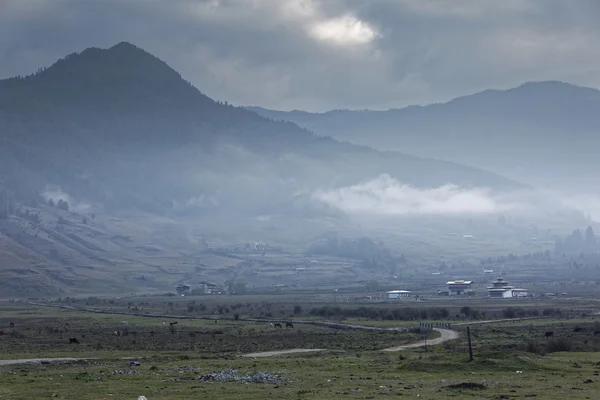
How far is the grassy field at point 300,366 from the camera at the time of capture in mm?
48750

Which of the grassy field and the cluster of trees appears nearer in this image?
the grassy field

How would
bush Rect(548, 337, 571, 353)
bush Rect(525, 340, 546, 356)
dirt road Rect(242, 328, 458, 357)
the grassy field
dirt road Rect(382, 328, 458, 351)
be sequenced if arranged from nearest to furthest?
the grassy field
bush Rect(525, 340, 546, 356)
bush Rect(548, 337, 571, 353)
dirt road Rect(242, 328, 458, 357)
dirt road Rect(382, 328, 458, 351)

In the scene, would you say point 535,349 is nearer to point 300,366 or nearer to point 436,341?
point 300,366

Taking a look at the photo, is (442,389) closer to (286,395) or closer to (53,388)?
(286,395)

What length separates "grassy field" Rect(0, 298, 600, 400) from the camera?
48750 mm

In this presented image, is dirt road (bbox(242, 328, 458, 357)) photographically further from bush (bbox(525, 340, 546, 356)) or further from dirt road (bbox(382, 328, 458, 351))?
bush (bbox(525, 340, 546, 356))

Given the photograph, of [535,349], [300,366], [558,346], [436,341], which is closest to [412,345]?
[436,341]

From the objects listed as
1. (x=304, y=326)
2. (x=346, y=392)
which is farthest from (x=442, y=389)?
A: (x=304, y=326)

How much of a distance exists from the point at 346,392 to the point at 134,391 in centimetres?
1059

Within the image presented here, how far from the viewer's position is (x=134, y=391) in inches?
1935

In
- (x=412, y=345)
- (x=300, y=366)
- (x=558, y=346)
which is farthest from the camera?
(x=412, y=345)

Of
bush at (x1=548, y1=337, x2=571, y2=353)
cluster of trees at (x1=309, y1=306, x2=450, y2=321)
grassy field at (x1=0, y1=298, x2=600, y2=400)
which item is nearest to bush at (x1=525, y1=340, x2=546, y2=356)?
grassy field at (x1=0, y1=298, x2=600, y2=400)

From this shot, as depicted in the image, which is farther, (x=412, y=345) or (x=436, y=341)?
(x=436, y=341)

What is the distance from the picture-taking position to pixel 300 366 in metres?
64.2
